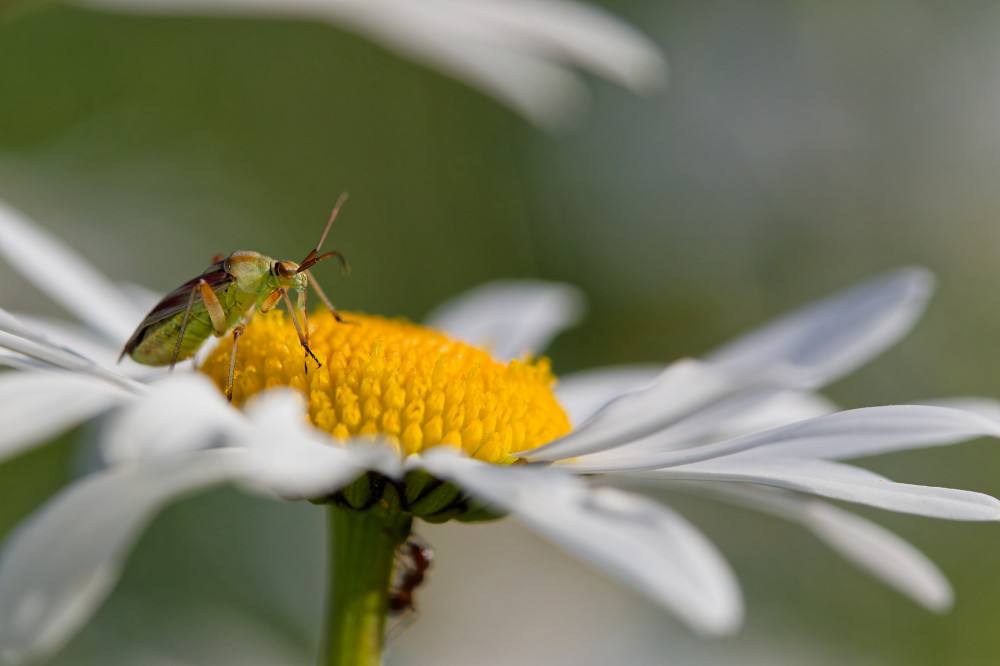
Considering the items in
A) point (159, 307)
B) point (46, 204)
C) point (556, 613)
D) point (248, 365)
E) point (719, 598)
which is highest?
point (46, 204)

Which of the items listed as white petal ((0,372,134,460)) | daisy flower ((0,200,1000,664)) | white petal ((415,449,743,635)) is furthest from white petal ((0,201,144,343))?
white petal ((415,449,743,635))

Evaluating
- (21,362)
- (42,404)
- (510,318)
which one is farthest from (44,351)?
(510,318)

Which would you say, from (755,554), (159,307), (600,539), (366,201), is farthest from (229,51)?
(600,539)

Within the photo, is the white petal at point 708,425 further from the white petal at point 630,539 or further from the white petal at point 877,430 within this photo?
the white petal at point 630,539

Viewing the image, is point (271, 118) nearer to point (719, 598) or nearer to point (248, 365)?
point (248, 365)

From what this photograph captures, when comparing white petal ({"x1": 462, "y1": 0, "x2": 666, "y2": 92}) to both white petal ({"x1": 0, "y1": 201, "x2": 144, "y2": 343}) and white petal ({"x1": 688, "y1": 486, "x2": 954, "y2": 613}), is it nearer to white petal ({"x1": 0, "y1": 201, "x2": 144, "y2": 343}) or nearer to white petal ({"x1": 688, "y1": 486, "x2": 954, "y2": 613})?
white petal ({"x1": 0, "y1": 201, "x2": 144, "y2": 343})

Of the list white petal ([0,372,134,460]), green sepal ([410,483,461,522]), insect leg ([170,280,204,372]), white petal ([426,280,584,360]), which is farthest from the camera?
white petal ([426,280,584,360])

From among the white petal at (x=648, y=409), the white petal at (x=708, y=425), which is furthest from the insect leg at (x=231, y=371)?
the white petal at (x=708, y=425)
